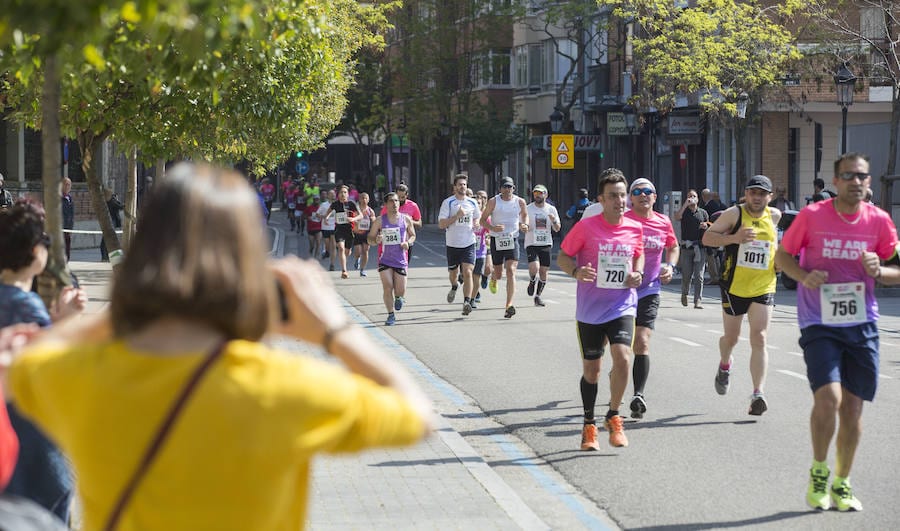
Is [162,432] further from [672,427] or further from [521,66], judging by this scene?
[521,66]

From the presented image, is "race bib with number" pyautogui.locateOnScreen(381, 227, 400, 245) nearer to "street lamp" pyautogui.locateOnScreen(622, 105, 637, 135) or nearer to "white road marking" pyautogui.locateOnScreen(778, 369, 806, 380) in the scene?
"white road marking" pyautogui.locateOnScreen(778, 369, 806, 380)

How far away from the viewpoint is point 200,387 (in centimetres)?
250

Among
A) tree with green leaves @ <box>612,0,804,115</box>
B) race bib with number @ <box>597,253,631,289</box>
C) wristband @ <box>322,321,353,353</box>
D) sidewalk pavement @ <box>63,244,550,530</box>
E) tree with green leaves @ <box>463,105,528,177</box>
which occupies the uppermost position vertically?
tree with green leaves @ <box>612,0,804,115</box>

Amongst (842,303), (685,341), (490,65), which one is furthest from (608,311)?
(490,65)

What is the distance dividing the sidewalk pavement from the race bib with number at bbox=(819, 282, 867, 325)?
178 centimetres

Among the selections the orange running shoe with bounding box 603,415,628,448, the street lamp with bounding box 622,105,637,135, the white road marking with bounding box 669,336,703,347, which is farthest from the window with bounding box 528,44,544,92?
the orange running shoe with bounding box 603,415,628,448

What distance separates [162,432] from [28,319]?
2.27 metres

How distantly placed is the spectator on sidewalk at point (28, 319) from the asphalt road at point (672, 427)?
3241 millimetres

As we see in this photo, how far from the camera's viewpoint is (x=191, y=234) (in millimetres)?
2473

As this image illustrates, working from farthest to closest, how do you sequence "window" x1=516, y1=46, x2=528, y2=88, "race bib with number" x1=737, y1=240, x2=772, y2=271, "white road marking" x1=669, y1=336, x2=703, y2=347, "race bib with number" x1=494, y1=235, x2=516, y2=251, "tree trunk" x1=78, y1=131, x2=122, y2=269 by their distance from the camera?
1. "window" x1=516, y1=46, x2=528, y2=88
2. "race bib with number" x1=494, y1=235, x2=516, y2=251
3. "white road marking" x1=669, y1=336, x2=703, y2=347
4. "tree trunk" x1=78, y1=131, x2=122, y2=269
5. "race bib with number" x1=737, y1=240, x2=772, y2=271

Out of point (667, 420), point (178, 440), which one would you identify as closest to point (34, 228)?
point (178, 440)

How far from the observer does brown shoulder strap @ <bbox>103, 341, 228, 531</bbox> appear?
2500 mm

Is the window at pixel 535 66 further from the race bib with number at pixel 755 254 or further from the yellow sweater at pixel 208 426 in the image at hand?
the yellow sweater at pixel 208 426

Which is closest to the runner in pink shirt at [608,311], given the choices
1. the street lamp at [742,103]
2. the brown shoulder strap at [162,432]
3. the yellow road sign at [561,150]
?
Result: the brown shoulder strap at [162,432]
